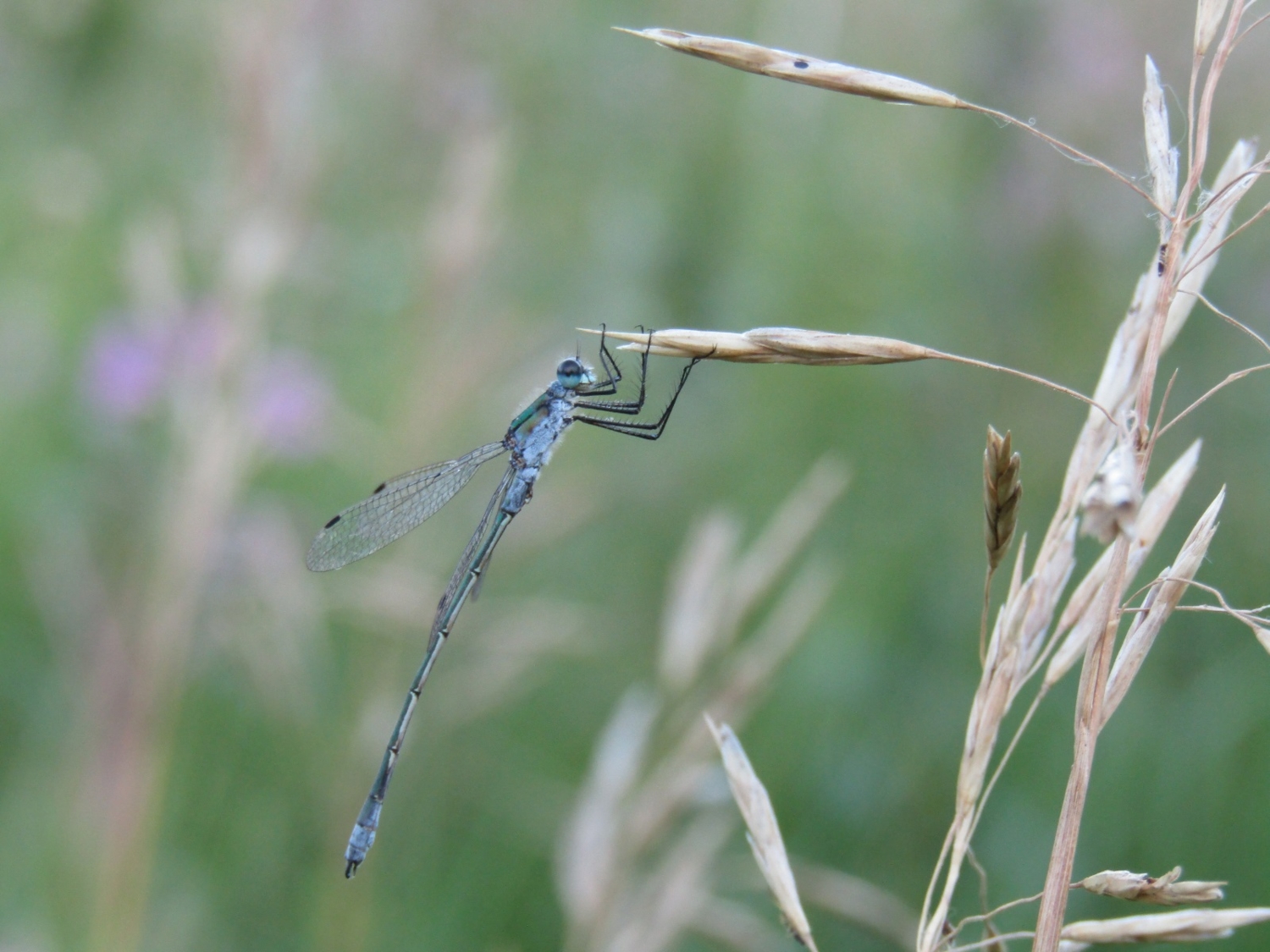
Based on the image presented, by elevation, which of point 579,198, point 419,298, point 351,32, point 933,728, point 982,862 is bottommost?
point 982,862

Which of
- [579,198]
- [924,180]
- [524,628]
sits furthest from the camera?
[579,198]

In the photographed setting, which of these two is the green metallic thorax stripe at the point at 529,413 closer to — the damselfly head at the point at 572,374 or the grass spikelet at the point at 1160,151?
the damselfly head at the point at 572,374

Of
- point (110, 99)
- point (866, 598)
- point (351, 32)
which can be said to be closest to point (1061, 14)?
point (866, 598)

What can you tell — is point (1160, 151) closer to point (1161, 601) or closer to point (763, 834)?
point (1161, 601)

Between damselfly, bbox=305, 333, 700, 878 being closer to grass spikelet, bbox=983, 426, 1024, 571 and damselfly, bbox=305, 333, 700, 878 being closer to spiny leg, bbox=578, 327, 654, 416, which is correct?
spiny leg, bbox=578, 327, 654, 416

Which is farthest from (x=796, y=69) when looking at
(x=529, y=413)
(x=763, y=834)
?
(x=529, y=413)

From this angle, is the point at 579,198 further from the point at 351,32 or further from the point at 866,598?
the point at 866,598
